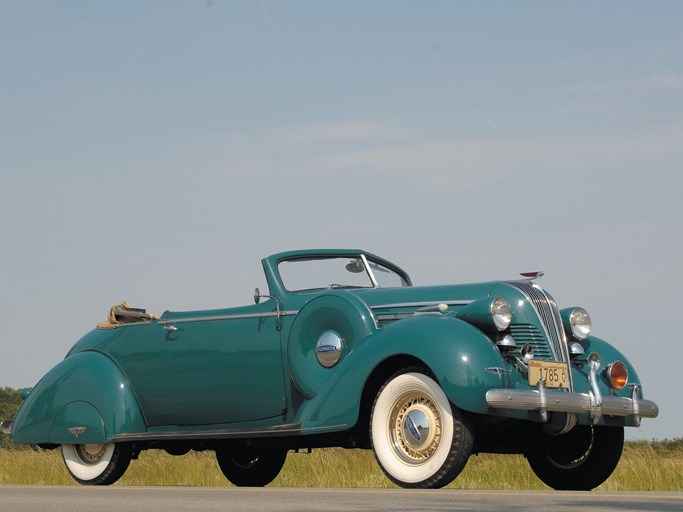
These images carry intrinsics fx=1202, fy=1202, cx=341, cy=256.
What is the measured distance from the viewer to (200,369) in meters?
10.9

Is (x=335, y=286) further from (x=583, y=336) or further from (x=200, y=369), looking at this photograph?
(x=583, y=336)

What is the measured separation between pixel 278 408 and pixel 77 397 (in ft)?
7.65

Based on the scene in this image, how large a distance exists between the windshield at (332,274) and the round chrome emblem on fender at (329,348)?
0.99 metres

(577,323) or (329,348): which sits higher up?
(577,323)

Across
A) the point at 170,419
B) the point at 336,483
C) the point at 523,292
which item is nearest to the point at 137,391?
the point at 170,419

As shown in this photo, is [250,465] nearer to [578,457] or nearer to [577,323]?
[578,457]

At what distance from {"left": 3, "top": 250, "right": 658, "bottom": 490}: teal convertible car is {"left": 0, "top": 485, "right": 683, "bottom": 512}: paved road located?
101 centimetres

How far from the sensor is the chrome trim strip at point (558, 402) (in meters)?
8.43

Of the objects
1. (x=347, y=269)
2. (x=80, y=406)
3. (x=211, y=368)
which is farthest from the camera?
(x=80, y=406)

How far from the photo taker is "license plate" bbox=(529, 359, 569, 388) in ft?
28.9

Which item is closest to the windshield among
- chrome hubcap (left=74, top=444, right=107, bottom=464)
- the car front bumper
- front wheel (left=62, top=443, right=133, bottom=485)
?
front wheel (left=62, top=443, right=133, bottom=485)

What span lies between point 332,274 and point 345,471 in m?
3.26

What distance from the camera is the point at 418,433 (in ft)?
28.6

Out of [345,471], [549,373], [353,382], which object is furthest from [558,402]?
[345,471]
